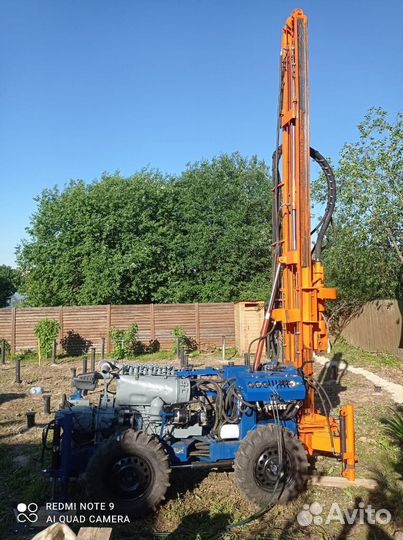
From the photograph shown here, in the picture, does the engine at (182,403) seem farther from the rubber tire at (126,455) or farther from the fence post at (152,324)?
the fence post at (152,324)

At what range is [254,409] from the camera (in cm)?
553

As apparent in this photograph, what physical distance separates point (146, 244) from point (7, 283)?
1347 inches

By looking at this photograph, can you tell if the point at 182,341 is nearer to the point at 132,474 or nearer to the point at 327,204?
the point at 327,204

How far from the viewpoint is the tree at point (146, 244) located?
869 inches

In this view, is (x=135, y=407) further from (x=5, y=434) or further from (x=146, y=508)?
(x=5, y=434)

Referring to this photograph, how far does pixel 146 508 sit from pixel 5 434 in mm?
4037

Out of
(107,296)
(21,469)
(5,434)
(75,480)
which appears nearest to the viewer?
(75,480)

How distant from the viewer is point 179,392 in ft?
18.7

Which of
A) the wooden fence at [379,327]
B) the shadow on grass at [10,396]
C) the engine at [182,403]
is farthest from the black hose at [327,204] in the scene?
the wooden fence at [379,327]

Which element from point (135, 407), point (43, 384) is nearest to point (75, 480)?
point (135, 407)

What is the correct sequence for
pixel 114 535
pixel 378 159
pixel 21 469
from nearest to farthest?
pixel 114 535 → pixel 21 469 → pixel 378 159

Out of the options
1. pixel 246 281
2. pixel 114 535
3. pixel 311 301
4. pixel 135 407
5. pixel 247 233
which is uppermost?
pixel 247 233

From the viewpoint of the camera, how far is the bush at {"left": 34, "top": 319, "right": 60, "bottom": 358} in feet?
60.3

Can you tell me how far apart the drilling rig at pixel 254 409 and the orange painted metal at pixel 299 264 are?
0.01 m
